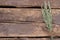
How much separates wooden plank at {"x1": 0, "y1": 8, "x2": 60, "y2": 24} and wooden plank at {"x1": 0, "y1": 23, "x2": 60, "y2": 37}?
35 millimetres

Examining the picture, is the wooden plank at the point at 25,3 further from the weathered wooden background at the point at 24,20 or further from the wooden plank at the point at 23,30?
the wooden plank at the point at 23,30

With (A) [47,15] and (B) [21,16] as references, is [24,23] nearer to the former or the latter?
(B) [21,16]

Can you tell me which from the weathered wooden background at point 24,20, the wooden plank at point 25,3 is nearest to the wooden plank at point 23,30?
the weathered wooden background at point 24,20

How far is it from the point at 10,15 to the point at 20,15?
0.08 metres

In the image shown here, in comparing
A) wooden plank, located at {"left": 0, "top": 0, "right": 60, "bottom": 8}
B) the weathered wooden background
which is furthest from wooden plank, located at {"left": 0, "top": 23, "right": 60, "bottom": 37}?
wooden plank, located at {"left": 0, "top": 0, "right": 60, "bottom": 8}

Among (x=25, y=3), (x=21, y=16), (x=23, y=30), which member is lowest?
(x=23, y=30)

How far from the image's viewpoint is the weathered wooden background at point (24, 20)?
62.6 inches

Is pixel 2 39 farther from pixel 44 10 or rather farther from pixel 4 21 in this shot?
pixel 44 10

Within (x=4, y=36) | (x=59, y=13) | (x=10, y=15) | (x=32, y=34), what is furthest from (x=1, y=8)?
(x=59, y=13)

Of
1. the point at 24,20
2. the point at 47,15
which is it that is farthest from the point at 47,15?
the point at 24,20

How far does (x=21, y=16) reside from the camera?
161 cm

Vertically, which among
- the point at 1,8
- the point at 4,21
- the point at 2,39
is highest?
the point at 1,8

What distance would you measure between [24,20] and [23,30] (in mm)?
82

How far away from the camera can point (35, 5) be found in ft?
5.32
